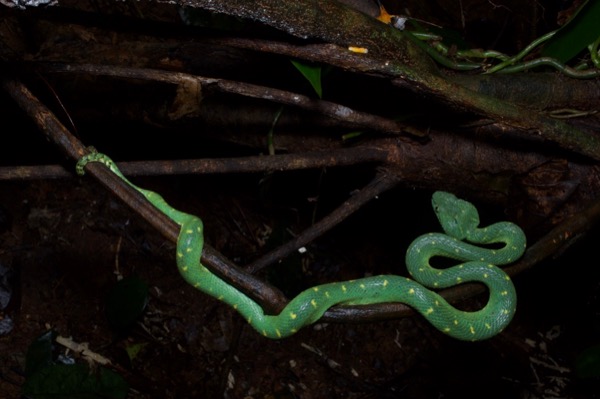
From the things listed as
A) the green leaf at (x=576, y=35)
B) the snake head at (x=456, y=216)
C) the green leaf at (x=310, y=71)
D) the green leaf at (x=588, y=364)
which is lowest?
the green leaf at (x=588, y=364)

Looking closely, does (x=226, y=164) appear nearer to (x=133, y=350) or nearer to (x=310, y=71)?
(x=310, y=71)

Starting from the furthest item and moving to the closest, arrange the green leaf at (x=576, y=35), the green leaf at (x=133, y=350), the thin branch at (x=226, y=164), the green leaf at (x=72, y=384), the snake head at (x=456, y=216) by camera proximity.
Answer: the green leaf at (x=133, y=350)
the green leaf at (x=72, y=384)
the snake head at (x=456, y=216)
the green leaf at (x=576, y=35)
the thin branch at (x=226, y=164)

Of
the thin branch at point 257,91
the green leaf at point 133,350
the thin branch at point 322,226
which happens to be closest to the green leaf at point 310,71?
the thin branch at point 257,91

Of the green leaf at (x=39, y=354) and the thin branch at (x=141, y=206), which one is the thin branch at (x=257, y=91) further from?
the green leaf at (x=39, y=354)

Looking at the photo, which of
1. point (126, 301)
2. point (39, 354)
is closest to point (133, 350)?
point (126, 301)

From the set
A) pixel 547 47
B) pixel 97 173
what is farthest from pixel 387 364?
pixel 97 173

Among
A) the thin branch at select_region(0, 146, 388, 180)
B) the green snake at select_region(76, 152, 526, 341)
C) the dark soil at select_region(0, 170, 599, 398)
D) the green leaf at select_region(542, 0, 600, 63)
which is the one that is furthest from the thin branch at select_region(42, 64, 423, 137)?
the dark soil at select_region(0, 170, 599, 398)

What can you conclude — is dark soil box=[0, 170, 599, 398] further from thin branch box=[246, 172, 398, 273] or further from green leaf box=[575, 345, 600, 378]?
thin branch box=[246, 172, 398, 273]
